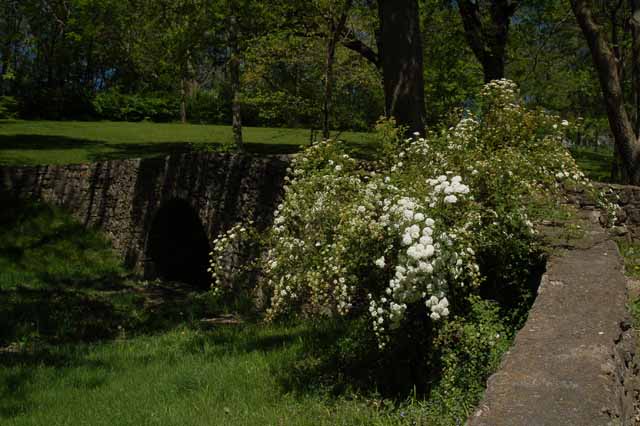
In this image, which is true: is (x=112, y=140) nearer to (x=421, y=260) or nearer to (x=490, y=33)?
(x=490, y=33)

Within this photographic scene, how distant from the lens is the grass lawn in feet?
17.1

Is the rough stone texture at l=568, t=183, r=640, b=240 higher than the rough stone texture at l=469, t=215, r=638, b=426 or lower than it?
higher

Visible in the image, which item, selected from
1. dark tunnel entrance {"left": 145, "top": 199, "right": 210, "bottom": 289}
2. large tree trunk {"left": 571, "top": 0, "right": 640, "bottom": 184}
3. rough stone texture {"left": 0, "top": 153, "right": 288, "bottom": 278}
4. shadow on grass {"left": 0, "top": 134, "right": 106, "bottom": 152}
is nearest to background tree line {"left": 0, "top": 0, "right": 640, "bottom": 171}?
large tree trunk {"left": 571, "top": 0, "right": 640, "bottom": 184}

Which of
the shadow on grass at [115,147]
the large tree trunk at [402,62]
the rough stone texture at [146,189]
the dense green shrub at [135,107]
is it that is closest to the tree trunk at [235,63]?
the shadow on grass at [115,147]

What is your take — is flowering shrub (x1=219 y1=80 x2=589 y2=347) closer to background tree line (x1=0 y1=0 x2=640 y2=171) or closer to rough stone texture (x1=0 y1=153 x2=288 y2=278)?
rough stone texture (x1=0 y1=153 x2=288 y2=278)

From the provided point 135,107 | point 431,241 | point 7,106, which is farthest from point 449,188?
point 135,107

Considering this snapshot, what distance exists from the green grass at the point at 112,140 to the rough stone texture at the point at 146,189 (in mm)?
3658

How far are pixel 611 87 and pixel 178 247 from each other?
867 centimetres

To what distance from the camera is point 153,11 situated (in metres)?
15.2

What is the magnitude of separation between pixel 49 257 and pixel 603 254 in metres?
11.4

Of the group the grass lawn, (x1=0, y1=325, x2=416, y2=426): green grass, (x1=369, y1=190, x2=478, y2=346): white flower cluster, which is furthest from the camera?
the grass lawn

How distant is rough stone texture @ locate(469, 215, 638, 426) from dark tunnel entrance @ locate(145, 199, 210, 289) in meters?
9.75

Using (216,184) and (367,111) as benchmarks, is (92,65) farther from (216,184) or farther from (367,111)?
(216,184)

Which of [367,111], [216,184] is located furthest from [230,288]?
[367,111]
